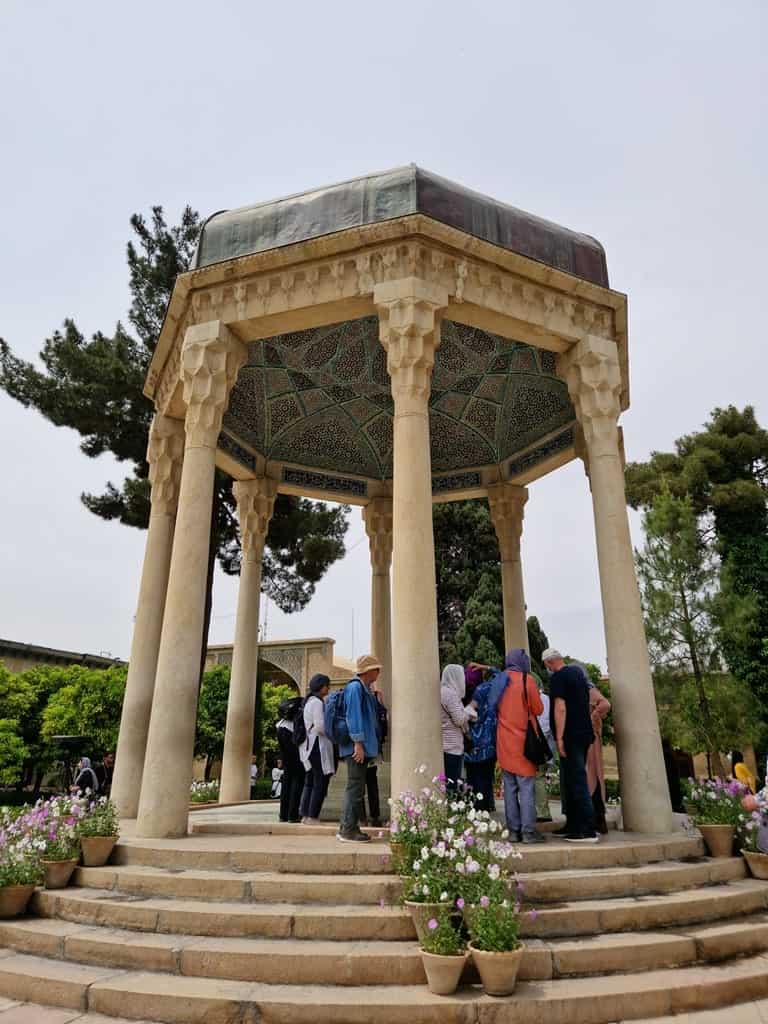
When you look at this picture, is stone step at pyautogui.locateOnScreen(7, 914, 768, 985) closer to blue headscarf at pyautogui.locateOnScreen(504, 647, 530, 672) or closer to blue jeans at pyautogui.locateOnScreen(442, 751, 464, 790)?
blue headscarf at pyautogui.locateOnScreen(504, 647, 530, 672)

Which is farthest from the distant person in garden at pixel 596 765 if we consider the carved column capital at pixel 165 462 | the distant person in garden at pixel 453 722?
the carved column capital at pixel 165 462

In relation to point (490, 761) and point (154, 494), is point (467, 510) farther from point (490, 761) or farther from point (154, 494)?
point (490, 761)

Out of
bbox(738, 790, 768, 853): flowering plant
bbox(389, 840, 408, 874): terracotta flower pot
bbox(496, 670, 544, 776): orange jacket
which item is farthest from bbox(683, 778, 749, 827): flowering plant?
bbox(389, 840, 408, 874): terracotta flower pot

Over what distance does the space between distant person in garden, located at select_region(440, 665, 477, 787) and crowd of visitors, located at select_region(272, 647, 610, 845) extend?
11 millimetres

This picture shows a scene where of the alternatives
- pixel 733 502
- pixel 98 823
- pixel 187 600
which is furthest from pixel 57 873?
pixel 733 502

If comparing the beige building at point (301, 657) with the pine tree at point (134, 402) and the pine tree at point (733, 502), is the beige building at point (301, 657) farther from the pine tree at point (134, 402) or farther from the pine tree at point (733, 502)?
the pine tree at point (733, 502)

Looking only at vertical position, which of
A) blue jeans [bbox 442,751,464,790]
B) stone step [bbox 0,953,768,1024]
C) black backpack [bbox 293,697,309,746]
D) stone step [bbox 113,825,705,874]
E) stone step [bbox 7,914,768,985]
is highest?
black backpack [bbox 293,697,309,746]

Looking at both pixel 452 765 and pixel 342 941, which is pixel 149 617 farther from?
pixel 342 941

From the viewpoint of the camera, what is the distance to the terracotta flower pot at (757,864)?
6.09 metres

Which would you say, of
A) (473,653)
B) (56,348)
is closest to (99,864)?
(56,348)

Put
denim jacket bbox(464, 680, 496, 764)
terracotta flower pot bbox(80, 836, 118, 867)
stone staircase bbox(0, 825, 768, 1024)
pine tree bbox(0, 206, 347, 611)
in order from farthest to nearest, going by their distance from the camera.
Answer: pine tree bbox(0, 206, 347, 611) → denim jacket bbox(464, 680, 496, 764) → terracotta flower pot bbox(80, 836, 118, 867) → stone staircase bbox(0, 825, 768, 1024)

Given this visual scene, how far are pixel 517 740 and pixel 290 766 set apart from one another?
3007 mm

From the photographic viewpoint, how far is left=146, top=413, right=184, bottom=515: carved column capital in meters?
10.2

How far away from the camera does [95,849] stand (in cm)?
588
